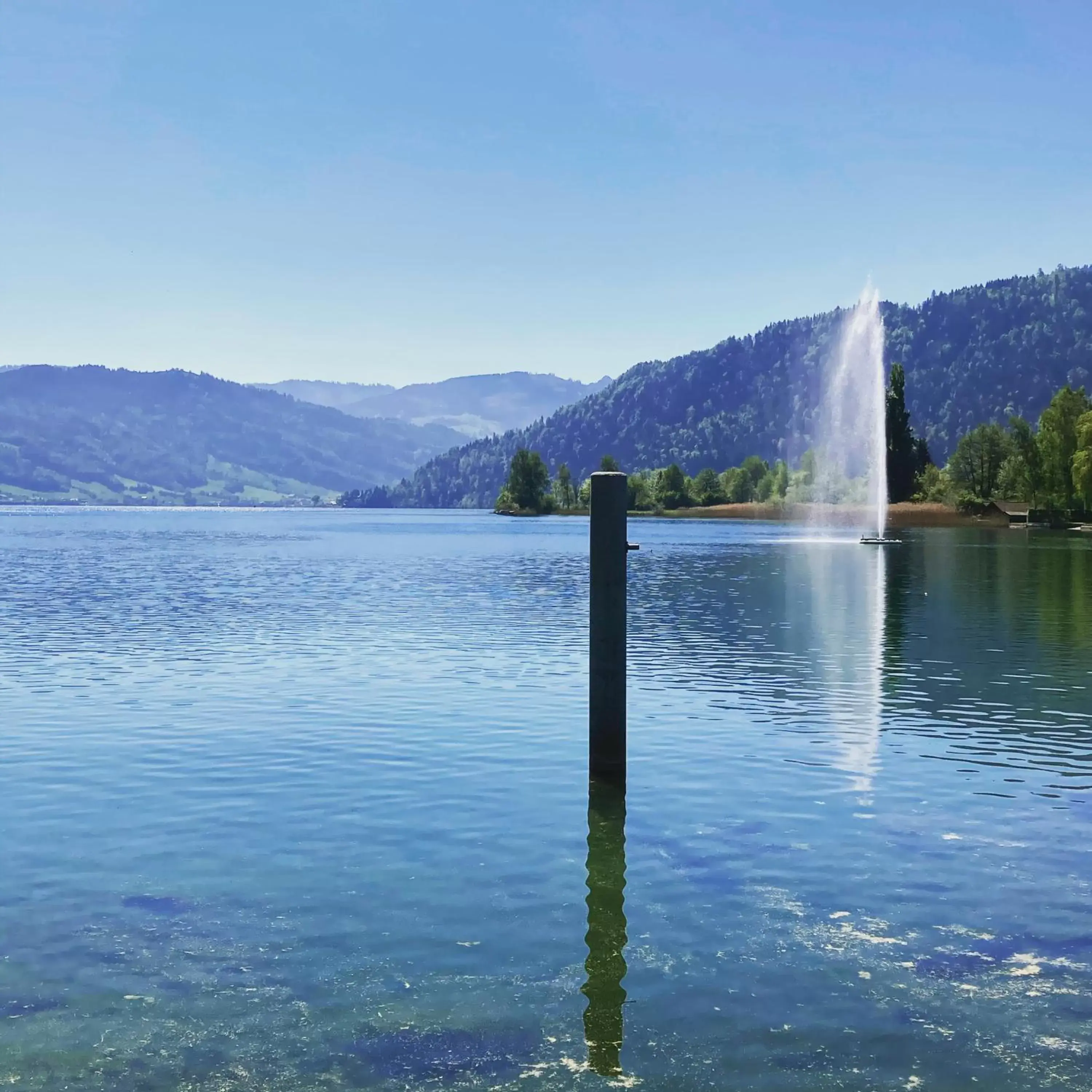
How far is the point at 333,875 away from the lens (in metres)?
17.7

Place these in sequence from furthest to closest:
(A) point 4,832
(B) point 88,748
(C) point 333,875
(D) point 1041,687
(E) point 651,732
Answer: (D) point 1041,687, (E) point 651,732, (B) point 88,748, (A) point 4,832, (C) point 333,875

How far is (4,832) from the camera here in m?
20.1

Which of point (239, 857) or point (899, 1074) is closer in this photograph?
point (899, 1074)

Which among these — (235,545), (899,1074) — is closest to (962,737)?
(899,1074)

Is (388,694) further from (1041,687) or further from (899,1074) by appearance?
(899,1074)

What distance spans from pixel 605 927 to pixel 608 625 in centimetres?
648

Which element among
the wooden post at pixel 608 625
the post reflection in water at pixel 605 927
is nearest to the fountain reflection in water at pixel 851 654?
the wooden post at pixel 608 625

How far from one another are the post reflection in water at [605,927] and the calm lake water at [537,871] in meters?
0.07

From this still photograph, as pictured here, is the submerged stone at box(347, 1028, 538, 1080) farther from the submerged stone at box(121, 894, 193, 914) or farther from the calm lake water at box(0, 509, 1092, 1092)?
the submerged stone at box(121, 894, 193, 914)

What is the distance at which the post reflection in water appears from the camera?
481 inches

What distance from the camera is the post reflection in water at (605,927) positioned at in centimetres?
1222

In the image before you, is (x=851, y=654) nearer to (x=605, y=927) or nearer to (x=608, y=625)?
(x=608, y=625)

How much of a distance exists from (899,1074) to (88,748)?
2067 centimetres

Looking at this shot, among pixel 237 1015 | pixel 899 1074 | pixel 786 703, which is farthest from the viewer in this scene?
pixel 786 703
